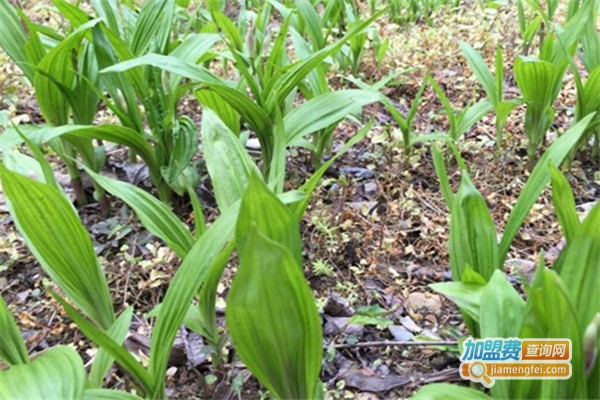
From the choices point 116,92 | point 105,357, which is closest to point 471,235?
point 105,357

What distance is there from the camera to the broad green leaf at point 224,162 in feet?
4.77

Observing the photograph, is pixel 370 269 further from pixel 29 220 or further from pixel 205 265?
pixel 29 220

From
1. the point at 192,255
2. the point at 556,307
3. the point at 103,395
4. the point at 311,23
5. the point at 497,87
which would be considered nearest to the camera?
the point at 556,307

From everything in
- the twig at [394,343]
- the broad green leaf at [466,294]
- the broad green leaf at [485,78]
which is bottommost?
the twig at [394,343]

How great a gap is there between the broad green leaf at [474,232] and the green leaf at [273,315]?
423 millimetres

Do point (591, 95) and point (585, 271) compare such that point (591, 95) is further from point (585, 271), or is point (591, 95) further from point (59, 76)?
point (59, 76)

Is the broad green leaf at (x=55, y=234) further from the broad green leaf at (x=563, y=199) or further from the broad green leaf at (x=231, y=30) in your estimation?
the broad green leaf at (x=231, y=30)

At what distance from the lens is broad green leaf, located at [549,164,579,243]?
1.18m

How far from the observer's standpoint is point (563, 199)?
3.91 feet

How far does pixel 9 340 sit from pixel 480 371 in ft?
3.11

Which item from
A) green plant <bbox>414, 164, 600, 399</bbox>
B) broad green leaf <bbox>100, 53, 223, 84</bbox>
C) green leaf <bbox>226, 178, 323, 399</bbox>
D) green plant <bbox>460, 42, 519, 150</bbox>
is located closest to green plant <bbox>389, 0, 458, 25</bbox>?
green plant <bbox>460, 42, 519, 150</bbox>

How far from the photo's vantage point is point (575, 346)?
2.94 feet

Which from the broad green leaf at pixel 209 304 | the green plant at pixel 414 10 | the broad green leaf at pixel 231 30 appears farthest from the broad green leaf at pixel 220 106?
the green plant at pixel 414 10

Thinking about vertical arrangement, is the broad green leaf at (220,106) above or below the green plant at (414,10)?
below
